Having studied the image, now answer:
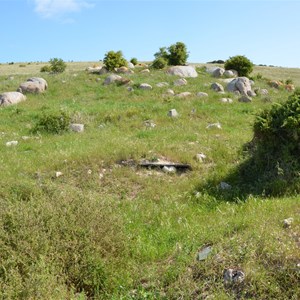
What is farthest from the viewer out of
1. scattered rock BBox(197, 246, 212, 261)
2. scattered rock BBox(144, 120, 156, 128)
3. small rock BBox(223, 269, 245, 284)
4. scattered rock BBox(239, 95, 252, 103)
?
scattered rock BBox(239, 95, 252, 103)

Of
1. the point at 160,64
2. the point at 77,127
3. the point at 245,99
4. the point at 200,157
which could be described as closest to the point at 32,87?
the point at 77,127

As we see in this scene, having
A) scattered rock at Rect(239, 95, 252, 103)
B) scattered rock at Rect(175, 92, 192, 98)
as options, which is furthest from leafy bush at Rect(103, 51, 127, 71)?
scattered rock at Rect(239, 95, 252, 103)

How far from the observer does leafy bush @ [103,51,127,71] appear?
31703 millimetres

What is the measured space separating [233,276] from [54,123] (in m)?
10.9

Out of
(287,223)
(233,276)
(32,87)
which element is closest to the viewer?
(233,276)

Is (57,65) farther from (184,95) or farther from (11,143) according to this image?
(11,143)

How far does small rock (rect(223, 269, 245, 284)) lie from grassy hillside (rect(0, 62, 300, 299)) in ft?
0.17

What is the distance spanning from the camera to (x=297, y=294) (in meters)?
4.49

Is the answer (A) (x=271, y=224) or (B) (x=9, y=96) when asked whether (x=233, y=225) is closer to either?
(A) (x=271, y=224)

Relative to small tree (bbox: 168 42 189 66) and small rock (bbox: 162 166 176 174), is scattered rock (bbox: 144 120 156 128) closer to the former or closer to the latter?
small rock (bbox: 162 166 176 174)

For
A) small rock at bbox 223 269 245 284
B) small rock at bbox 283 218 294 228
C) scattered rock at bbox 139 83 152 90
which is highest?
scattered rock at bbox 139 83 152 90

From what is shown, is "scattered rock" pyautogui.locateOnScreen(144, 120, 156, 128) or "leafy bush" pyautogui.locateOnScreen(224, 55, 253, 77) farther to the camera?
"leafy bush" pyautogui.locateOnScreen(224, 55, 253, 77)

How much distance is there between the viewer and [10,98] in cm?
2069

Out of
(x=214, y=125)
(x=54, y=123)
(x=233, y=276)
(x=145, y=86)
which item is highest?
(x=145, y=86)
